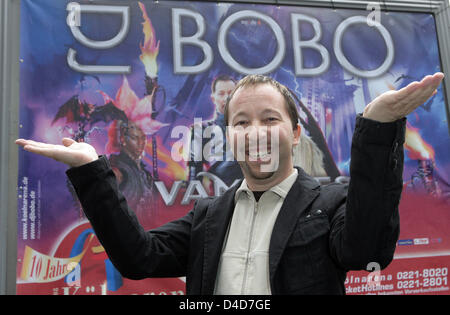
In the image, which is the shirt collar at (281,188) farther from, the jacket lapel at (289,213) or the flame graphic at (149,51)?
the flame graphic at (149,51)

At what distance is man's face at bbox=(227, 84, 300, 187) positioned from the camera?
0.70 meters

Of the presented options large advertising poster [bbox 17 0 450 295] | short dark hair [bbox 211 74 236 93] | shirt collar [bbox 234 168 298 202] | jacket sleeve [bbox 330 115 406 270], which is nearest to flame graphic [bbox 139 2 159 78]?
large advertising poster [bbox 17 0 450 295]

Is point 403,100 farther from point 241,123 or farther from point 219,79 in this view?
point 219,79

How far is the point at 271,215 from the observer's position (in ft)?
2.22

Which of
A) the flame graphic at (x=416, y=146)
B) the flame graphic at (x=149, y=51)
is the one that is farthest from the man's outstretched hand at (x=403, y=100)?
the flame graphic at (x=416, y=146)

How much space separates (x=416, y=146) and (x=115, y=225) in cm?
143

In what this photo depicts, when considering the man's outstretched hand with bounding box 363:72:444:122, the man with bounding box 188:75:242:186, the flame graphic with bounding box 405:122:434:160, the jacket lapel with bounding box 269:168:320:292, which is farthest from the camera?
the flame graphic with bounding box 405:122:434:160

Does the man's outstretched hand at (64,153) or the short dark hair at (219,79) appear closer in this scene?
the man's outstretched hand at (64,153)

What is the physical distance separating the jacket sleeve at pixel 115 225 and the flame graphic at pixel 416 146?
50.9 inches

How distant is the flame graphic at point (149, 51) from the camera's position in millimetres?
1457

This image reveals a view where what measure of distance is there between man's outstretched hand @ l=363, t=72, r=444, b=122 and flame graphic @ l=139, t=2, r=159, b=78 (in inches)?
43.1

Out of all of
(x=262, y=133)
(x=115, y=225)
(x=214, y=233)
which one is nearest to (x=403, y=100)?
(x=262, y=133)

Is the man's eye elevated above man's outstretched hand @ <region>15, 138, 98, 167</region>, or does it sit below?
above

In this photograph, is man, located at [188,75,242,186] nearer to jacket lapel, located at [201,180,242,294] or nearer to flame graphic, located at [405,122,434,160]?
jacket lapel, located at [201,180,242,294]
